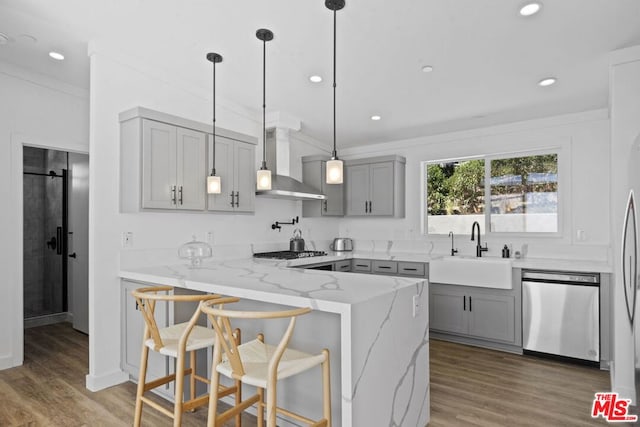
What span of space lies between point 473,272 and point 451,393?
1501 mm

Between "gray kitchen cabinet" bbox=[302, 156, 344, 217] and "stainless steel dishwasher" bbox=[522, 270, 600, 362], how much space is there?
96.3 inches

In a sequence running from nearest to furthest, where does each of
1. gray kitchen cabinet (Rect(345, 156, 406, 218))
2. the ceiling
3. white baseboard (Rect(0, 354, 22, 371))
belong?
the ceiling
white baseboard (Rect(0, 354, 22, 371))
gray kitchen cabinet (Rect(345, 156, 406, 218))

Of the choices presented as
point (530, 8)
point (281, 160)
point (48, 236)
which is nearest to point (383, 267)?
point (281, 160)

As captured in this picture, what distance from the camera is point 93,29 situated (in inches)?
108

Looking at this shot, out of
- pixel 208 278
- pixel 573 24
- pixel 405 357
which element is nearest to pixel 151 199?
pixel 208 278

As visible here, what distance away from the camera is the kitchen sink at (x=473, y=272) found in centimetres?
384

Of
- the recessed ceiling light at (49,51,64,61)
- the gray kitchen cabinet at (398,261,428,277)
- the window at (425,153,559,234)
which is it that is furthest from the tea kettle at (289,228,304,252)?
the recessed ceiling light at (49,51,64,61)

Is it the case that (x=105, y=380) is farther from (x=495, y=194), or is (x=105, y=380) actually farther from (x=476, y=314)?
(x=495, y=194)

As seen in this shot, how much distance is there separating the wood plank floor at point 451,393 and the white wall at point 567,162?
1.30 metres

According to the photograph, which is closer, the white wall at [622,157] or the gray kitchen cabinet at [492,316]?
the white wall at [622,157]

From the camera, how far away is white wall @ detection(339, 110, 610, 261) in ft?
13.0

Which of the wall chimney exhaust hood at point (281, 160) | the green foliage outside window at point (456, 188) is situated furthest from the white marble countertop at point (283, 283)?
the green foliage outside window at point (456, 188)

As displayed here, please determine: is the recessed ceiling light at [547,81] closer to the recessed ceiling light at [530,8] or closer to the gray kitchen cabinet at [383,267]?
the recessed ceiling light at [530,8]

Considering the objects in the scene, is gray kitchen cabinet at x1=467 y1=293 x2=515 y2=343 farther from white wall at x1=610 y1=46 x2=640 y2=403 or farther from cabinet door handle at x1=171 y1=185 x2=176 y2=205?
cabinet door handle at x1=171 y1=185 x2=176 y2=205
